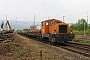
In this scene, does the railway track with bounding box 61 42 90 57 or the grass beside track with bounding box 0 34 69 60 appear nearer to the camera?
the grass beside track with bounding box 0 34 69 60

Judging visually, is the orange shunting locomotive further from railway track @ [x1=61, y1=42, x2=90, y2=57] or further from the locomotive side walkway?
the locomotive side walkway

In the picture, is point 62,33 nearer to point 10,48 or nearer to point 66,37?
point 66,37

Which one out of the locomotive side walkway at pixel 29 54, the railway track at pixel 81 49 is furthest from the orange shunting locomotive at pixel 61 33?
the locomotive side walkway at pixel 29 54

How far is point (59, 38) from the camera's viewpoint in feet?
66.4

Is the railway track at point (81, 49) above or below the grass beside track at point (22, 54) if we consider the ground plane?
below

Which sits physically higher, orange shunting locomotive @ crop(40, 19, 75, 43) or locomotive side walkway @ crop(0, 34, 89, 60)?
orange shunting locomotive @ crop(40, 19, 75, 43)

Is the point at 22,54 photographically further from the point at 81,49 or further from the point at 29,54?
the point at 81,49

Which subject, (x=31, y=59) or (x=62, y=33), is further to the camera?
(x=62, y=33)

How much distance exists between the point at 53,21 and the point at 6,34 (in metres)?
9.45

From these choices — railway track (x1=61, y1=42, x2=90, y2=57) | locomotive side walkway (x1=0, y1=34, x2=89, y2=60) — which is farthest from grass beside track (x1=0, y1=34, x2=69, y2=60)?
railway track (x1=61, y1=42, x2=90, y2=57)

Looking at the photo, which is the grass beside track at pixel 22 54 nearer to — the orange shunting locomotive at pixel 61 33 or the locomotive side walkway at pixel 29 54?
the locomotive side walkway at pixel 29 54

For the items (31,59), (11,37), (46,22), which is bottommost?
(31,59)

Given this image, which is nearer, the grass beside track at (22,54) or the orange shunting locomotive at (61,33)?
the grass beside track at (22,54)

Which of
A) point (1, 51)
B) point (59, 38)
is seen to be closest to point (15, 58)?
point (1, 51)
